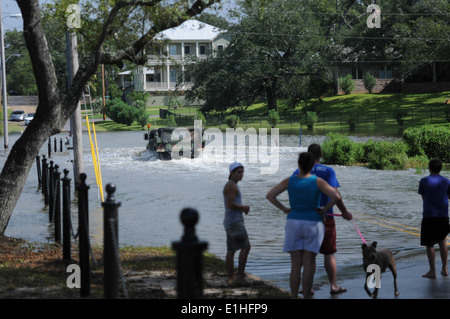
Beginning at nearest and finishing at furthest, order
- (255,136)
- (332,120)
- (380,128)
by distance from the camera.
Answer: (255,136)
(380,128)
(332,120)

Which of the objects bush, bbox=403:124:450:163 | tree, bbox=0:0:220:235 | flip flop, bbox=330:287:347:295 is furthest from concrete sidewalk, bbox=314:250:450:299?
bush, bbox=403:124:450:163

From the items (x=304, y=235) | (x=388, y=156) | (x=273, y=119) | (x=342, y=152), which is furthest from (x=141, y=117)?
(x=304, y=235)

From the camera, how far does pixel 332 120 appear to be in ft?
193

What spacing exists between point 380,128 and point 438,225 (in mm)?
42405

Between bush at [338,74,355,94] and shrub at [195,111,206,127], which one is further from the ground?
bush at [338,74,355,94]

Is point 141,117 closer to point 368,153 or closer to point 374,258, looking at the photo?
point 368,153

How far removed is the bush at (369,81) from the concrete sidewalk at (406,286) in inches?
2464

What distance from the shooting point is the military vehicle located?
100 feet

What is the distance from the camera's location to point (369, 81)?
7081 centimetres

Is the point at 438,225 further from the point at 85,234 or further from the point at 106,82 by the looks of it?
the point at 106,82

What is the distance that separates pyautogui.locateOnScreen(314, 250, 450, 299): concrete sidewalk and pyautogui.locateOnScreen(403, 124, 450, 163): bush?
17.5 meters

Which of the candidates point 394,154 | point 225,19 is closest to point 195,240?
point 394,154

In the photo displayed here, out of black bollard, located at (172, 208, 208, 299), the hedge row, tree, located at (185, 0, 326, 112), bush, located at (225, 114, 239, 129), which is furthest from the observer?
tree, located at (185, 0, 326, 112)

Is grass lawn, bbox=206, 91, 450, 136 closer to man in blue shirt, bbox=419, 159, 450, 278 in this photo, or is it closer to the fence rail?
man in blue shirt, bbox=419, 159, 450, 278
